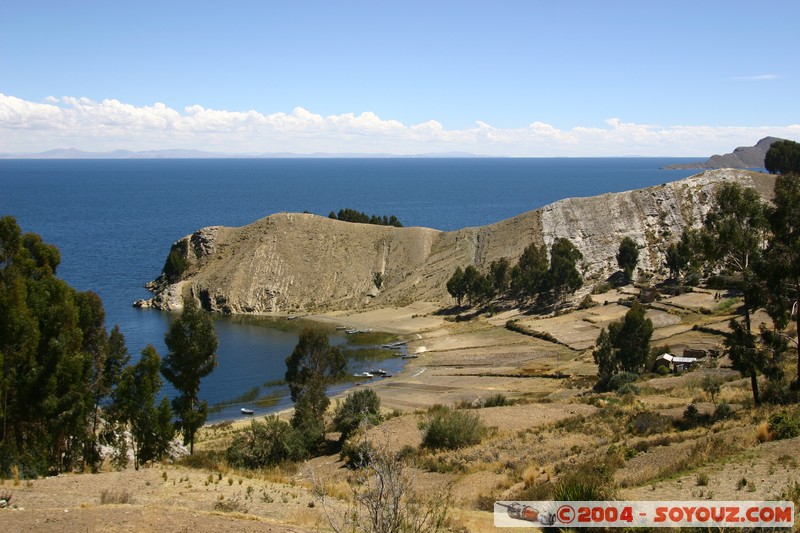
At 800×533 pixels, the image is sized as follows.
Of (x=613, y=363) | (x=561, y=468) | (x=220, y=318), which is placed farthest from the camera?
(x=220, y=318)

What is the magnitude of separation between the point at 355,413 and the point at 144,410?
13124 mm

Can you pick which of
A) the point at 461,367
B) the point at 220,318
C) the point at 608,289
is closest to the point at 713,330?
Result: the point at 461,367

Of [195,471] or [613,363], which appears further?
[613,363]

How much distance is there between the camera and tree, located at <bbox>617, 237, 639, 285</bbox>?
90.9m

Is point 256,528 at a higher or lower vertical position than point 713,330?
higher

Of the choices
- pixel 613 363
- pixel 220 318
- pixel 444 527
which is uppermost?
pixel 444 527

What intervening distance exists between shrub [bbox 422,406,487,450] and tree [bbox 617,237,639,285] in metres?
63.6

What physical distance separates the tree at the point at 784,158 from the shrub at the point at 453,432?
9777 centimetres

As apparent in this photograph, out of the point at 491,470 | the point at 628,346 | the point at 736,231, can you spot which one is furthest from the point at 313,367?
the point at 736,231

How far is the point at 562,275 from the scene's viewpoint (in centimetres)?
8538

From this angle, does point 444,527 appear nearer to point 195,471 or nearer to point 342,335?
point 195,471

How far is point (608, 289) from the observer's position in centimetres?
8956

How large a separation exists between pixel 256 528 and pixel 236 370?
53169 mm
